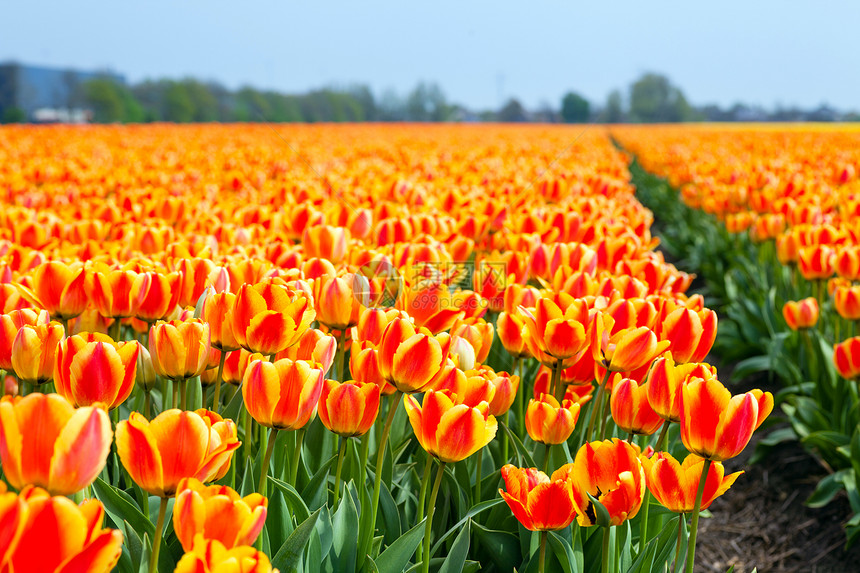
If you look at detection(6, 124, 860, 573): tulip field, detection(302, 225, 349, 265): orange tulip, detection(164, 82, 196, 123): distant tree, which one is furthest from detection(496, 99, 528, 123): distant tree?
detection(164, 82, 196, 123): distant tree

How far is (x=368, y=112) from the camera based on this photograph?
5506cm

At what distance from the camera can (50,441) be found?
806 millimetres

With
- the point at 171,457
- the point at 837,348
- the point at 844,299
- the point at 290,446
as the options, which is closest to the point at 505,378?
the point at 290,446

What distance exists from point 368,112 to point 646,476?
55.6 metres

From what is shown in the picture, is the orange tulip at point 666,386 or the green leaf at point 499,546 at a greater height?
the orange tulip at point 666,386

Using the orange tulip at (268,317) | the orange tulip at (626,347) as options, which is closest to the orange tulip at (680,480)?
the orange tulip at (626,347)

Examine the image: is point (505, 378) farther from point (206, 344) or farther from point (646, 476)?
point (206, 344)

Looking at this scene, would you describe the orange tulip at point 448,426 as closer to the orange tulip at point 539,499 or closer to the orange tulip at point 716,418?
the orange tulip at point 539,499

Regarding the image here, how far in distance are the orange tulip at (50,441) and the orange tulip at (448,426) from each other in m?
0.51

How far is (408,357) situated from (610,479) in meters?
0.38

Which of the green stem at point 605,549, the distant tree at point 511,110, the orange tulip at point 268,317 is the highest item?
the distant tree at point 511,110

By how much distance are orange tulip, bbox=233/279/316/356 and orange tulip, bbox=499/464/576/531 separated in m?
0.44

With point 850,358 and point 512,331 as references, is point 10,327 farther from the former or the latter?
point 850,358

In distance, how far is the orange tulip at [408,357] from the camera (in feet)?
4.05
